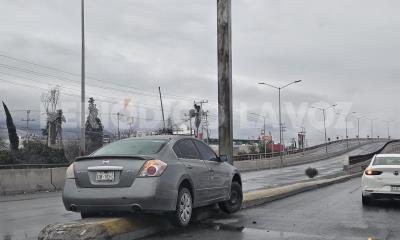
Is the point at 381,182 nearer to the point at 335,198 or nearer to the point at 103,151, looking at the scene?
the point at 335,198

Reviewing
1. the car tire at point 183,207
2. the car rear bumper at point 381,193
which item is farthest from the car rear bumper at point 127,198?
the car rear bumper at point 381,193

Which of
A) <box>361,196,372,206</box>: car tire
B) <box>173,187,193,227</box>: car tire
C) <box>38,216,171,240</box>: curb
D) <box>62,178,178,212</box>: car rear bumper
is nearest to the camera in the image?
<box>38,216,171,240</box>: curb

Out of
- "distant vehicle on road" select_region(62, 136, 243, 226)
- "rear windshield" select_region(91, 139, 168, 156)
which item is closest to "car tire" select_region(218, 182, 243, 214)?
"distant vehicle on road" select_region(62, 136, 243, 226)

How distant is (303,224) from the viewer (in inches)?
386

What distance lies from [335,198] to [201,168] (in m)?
7.19

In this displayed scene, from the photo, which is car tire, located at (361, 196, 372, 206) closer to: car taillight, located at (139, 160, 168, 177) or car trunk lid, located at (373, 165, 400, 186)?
car trunk lid, located at (373, 165, 400, 186)

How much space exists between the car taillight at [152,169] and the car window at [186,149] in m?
0.83

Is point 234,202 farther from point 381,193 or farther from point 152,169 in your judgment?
point 381,193

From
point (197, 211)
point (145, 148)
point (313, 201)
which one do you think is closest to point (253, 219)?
point (197, 211)

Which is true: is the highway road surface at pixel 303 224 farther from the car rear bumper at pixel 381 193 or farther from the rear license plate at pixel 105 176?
the rear license plate at pixel 105 176

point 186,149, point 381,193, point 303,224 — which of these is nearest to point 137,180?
point 186,149

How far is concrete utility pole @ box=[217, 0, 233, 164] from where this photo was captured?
524 inches

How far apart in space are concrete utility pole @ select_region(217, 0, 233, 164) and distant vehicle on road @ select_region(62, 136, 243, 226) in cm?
379

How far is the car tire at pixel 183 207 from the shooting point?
8734 mm
